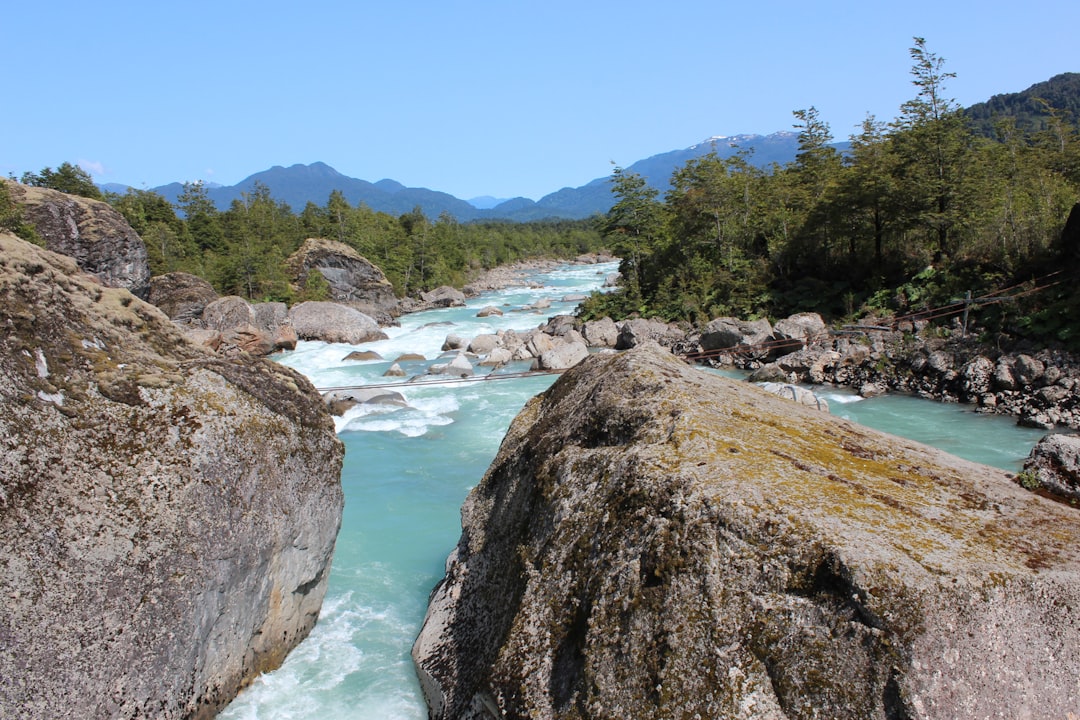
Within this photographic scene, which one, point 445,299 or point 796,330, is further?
point 445,299

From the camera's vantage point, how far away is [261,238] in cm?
5662

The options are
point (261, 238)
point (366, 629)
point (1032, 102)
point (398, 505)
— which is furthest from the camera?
point (1032, 102)

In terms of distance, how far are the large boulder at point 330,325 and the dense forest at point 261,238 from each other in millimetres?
8868

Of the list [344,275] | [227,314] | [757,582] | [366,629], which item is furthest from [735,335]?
[344,275]

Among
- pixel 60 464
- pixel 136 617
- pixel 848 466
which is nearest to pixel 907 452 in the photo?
pixel 848 466

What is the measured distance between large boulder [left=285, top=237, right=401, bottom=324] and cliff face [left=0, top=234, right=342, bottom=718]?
39653 mm

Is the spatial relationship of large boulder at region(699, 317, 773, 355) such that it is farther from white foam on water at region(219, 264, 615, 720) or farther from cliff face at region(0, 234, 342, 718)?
cliff face at region(0, 234, 342, 718)

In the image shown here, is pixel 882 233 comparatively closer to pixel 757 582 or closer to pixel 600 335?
pixel 600 335

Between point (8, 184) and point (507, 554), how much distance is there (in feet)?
118

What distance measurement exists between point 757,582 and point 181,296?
126 feet

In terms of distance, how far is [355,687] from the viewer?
6.64 metres

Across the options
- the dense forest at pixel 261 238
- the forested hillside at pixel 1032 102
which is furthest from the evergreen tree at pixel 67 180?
the forested hillside at pixel 1032 102

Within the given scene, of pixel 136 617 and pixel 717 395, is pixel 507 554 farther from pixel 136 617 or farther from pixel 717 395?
pixel 136 617

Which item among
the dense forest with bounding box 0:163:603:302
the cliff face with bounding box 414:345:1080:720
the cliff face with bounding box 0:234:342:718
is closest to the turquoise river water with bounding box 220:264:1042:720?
the cliff face with bounding box 0:234:342:718
